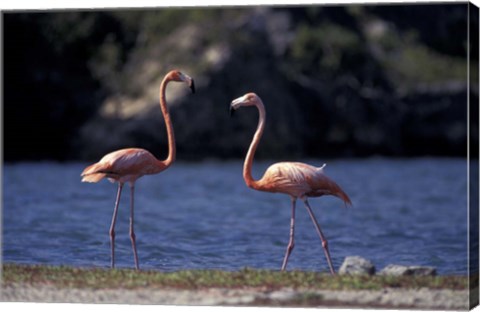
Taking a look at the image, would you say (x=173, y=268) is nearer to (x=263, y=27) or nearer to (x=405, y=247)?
(x=405, y=247)

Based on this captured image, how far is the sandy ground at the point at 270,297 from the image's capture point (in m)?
9.08

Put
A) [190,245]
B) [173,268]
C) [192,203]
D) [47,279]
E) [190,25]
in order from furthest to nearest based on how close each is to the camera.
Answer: [190,25] < [192,203] < [190,245] < [173,268] < [47,279]

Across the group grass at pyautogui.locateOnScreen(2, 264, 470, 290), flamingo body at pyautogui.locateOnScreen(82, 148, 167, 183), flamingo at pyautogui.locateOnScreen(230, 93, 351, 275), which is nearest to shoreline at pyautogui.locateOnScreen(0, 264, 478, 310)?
grass at pyautogui.locateOnScreen(2, 264, 470, 290)

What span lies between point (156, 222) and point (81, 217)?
4.29 ft

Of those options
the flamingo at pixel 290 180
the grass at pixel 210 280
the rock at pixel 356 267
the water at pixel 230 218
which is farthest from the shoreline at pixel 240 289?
the water at pixel 230 218

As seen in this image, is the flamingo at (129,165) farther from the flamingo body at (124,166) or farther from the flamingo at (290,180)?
the flamingo at (290,180)

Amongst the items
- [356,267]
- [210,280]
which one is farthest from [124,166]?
[356,267]

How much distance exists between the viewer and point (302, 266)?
11.5 meters

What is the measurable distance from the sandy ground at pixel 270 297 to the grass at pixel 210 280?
0.09 metres

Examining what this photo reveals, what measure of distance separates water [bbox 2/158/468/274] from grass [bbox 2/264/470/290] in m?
0.94

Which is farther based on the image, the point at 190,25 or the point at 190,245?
the point at 190,25

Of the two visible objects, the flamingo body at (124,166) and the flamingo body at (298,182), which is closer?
the flamingo body at (298,182)

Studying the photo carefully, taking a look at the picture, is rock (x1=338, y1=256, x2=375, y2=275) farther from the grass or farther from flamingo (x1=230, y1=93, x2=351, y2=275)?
the grass

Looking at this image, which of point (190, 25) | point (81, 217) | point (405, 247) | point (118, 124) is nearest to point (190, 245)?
point (405, 247)
